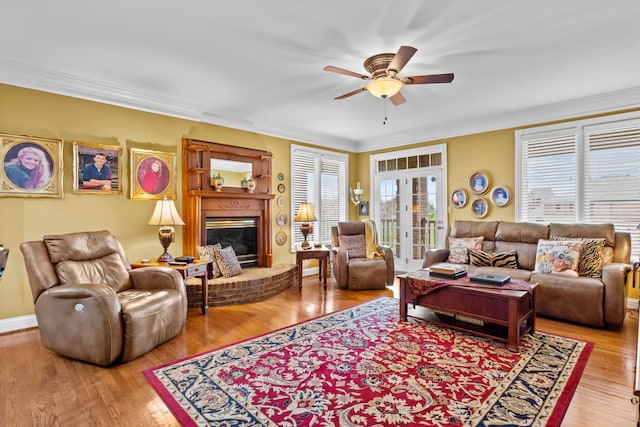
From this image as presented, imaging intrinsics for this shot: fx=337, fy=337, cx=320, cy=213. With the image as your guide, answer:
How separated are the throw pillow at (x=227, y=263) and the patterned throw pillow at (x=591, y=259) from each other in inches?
168

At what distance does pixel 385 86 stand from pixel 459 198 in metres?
3.31

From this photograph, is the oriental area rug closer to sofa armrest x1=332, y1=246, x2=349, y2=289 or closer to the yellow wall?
sofa armrest x1=332, y1=246, x2=349, y2=289

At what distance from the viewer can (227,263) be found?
183 inches

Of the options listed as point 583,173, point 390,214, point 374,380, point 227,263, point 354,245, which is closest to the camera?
point 374,380

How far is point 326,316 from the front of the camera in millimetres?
3826

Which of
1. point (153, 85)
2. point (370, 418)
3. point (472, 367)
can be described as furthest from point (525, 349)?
point (153, 85)

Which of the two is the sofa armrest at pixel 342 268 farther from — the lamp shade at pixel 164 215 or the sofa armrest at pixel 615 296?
the sofa armrest at pixel 615 296

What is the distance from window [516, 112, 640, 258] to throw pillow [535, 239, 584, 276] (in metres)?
0.83

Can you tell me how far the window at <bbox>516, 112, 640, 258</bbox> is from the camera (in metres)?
4.21

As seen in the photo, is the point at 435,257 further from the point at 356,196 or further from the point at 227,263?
the point at 227,263

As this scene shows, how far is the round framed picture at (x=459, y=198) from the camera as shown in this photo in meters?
5.65

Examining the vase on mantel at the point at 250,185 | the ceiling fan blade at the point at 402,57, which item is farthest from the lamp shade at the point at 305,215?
the ceiling fan blade at the point at 402,57

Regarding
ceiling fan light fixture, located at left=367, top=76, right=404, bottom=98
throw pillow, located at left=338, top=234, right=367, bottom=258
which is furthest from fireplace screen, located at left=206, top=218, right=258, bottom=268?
ceiling fan light fixture, located at left=367, top=76, right=404, bottom=98

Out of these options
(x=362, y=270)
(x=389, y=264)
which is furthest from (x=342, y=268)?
(x=389, y=264)
